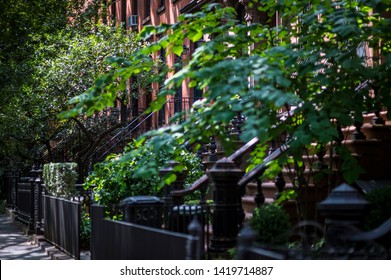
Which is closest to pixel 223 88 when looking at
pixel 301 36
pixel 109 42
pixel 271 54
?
pixel 271 54

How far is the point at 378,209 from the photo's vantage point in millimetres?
8586

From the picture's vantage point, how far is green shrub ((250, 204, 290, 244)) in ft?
28.3

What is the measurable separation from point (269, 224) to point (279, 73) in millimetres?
2372

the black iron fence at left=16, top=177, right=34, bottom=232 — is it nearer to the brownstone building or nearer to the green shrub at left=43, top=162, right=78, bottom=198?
the green shrub at left=43, top=162, right=78, bottom=198

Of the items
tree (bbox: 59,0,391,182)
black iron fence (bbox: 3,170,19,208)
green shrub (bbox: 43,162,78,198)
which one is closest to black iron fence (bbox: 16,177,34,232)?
green shrub (bbox: 43,162,78,198)

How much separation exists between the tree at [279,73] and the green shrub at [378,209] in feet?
1.61

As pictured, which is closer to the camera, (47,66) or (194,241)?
(194,241)

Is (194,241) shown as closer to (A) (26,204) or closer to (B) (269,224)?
(B) (269,224)

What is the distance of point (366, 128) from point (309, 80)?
125 inches

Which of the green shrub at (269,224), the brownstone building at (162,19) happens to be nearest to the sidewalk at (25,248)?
the green shrub at (269,224)

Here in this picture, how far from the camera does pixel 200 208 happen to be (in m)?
10.4

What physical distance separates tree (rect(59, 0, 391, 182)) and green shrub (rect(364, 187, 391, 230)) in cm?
49

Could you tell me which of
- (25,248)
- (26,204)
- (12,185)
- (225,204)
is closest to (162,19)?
(12,185)

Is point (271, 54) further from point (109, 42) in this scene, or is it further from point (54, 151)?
point (54, 151)
